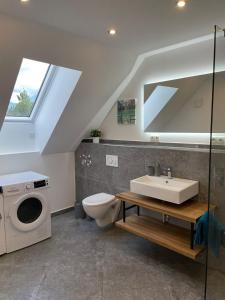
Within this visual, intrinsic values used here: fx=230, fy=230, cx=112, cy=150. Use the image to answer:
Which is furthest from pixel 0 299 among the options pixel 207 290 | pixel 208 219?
pixel 208 219

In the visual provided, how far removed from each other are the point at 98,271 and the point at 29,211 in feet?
3.89

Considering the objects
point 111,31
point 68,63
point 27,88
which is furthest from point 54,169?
point 111,31

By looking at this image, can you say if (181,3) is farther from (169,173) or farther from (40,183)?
(40,183)

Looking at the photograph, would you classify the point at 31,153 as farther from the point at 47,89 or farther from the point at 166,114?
the point at 166,114

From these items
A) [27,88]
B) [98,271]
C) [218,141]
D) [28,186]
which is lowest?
[98,271]

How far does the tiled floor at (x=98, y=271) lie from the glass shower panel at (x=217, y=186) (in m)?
0.15

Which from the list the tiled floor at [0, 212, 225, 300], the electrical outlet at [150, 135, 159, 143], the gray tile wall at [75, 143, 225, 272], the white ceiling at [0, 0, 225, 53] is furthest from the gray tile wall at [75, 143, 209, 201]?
the white ceiling at [0, 0, 225, 53]

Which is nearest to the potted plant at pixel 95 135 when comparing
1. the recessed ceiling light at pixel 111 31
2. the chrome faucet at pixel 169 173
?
the chrome faucet at pixel 169 173

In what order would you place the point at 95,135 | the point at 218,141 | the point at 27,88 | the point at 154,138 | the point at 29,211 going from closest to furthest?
the point at 218,141 → the point at 29,211 → the point at 154,138 → the point at 27,88 → the point at 95,135

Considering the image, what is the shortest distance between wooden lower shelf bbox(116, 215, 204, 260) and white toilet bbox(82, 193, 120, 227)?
39 centimetres

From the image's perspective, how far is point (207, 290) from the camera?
2107 mm

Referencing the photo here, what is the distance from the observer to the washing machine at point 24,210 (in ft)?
→ 8.99

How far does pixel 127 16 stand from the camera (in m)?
2.04

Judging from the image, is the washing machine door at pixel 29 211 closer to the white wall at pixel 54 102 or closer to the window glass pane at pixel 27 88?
the white wall at pixel 54 102
